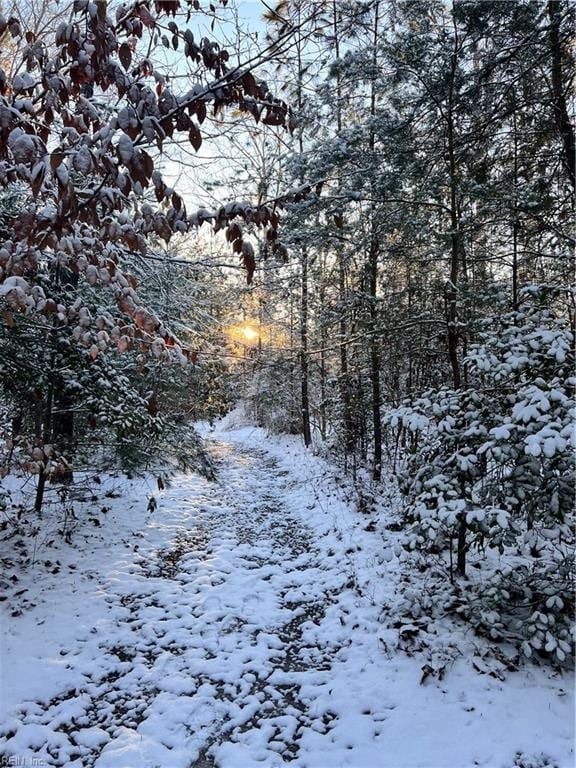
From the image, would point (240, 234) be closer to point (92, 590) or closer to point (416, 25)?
point (92, 590)

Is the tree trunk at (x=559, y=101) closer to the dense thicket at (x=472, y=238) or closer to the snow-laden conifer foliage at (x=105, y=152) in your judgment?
the dense thicket at (x=472, y=238)

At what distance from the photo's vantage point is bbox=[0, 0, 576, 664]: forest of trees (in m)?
2.24

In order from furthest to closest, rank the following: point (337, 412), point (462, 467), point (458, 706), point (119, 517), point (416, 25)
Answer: point (337, 412), point (119, 517), point (416, 25), point (462, 467), point (458, 706)

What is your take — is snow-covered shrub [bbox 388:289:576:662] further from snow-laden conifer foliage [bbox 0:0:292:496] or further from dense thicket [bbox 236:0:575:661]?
snow-laden conifer foliage [bbox 0:0:292:496]

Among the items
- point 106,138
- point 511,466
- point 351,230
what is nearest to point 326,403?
point 351,230

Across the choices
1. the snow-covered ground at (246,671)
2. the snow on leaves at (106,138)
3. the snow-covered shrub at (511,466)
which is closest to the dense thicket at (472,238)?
the snow-covered shrub at (511,466)

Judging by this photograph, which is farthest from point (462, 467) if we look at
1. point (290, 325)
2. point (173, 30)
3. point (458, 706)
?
point (290, 325)

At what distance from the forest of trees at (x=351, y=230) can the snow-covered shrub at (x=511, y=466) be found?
0.03 meters

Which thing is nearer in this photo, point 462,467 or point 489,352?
point 462,467

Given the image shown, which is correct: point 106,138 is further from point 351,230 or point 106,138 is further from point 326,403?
point 326,403

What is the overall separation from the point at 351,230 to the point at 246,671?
6681 mm

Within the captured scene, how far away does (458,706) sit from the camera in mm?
3256

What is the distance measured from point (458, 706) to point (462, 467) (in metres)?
1.80

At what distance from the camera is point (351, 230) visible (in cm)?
757
